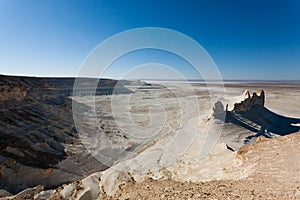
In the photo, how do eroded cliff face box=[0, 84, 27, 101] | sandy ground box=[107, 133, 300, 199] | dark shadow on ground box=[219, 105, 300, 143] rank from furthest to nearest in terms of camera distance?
eroded cliff face box=[0, 84, 27, 101]
dark shadow on ground box=[219, 105, 300, 143]
sandy ground box=[107, 133, 300, 199]

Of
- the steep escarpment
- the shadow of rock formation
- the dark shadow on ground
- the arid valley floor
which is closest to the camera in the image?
the arid valley floor

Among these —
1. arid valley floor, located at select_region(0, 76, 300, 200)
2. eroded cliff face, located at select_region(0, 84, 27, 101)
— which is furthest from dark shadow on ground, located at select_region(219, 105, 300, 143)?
eroded cliff face, located at select_region(0, 84, 27, 101)

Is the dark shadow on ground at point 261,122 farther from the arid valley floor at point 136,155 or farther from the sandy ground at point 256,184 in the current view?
the sandy ground at point 256,184

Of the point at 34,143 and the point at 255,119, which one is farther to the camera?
the point at 255,119

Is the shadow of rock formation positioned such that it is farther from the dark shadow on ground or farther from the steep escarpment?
the steep escarpment

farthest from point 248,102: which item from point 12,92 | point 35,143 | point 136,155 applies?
point 12,92

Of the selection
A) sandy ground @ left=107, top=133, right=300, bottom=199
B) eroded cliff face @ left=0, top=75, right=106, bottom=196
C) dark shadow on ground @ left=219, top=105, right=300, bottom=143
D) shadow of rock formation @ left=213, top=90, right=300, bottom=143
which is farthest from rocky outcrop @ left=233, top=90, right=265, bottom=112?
sandy ground @ left=107, top=133, right=300, bottom=199

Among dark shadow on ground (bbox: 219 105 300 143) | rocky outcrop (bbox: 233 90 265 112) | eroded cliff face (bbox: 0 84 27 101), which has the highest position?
eroded cliff face (bbox: 0 84 27 101)

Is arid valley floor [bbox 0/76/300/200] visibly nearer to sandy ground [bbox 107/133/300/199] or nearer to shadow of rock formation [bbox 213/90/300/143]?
sandy ground [bbox 107/133/300/199]

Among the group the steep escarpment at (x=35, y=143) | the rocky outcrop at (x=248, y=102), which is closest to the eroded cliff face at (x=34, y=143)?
the steep escarpment at (x=35, y=143)

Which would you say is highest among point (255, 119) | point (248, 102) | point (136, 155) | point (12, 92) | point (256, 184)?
point (12, 92)

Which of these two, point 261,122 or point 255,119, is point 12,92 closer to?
point 255,119

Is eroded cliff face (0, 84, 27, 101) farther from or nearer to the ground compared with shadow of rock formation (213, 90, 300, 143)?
farther from the ground

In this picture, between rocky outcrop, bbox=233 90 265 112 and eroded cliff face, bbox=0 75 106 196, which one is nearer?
eroded cliff face, bbox=0 75 106 196
